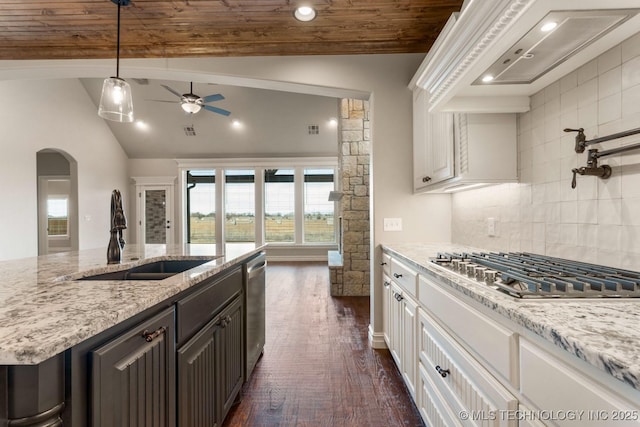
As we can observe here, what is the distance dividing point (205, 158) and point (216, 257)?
696 cm

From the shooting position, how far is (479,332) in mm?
1029

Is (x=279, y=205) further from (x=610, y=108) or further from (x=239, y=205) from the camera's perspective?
(x=610, y=108)

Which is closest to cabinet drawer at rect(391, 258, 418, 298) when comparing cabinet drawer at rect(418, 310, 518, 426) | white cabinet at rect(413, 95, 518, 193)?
cabinet drawer at rect(418, 310, 518, 426)

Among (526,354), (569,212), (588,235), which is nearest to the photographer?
(526,354)

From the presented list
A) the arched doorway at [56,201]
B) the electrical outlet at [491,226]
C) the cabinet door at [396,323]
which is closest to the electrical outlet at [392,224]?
the cabinet door at [396,323]

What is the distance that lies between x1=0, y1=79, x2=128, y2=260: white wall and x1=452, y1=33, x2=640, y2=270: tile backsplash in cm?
678

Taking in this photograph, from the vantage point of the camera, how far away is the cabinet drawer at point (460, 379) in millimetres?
914

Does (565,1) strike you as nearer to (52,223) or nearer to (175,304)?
(175,304)

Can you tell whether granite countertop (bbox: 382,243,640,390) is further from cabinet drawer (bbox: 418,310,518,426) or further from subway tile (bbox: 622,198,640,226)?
subway tile (bbox: 622,198,640,226)

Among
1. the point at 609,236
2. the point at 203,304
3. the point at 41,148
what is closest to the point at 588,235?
the point at 609,236

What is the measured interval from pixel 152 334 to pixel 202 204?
795 centimetres

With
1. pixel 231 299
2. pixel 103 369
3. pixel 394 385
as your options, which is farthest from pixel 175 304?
pixel 394 385

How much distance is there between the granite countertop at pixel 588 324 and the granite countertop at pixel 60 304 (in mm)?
1038

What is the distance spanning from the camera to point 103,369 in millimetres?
786
